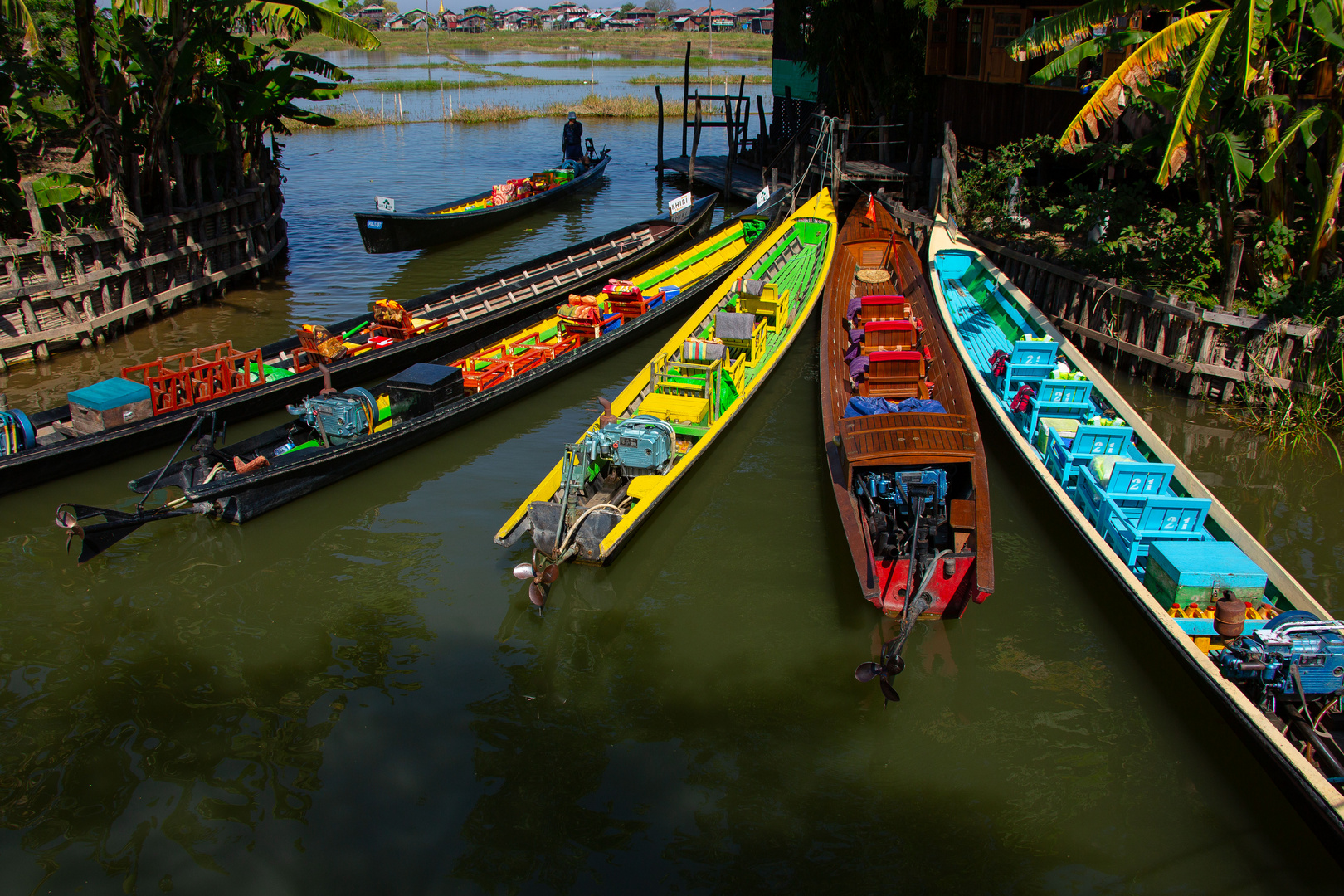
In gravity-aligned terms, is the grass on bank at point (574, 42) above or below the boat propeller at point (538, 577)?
above

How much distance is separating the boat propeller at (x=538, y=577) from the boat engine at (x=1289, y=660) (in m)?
5.71

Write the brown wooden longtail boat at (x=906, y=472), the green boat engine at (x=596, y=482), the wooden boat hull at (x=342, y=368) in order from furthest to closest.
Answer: the wooden boat hull at (x=342, y=368) → the green boat engine at (x=596, y=482) → the brown wooden longtail boat at (x=906, y=472)

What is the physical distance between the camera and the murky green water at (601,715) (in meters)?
6.01

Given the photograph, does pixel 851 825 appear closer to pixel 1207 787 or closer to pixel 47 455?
pixel 1207 787

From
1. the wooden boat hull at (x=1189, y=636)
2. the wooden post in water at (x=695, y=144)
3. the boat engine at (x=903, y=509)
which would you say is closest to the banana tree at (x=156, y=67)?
the boat engine at (x=903, y=509)

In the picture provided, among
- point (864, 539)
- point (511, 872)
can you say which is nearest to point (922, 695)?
point (864, 539)

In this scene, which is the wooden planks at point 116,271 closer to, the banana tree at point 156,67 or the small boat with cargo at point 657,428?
the banana tree at point 156,67

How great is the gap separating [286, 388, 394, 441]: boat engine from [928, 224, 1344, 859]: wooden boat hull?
327 inches

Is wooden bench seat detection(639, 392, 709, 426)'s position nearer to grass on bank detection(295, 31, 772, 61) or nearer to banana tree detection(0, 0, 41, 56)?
banana tree detection(0, 0, 41, 56)

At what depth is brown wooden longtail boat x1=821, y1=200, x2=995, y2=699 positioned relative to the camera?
303 inches

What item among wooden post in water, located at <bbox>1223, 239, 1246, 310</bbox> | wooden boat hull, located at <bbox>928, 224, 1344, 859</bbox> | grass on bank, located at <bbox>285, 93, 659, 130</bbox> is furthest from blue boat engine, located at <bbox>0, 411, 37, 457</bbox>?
grass on bank, located at <bbox>285, 93, 659, 130</bbox>

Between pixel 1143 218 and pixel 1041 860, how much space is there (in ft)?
41.1

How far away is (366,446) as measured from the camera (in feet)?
35.7

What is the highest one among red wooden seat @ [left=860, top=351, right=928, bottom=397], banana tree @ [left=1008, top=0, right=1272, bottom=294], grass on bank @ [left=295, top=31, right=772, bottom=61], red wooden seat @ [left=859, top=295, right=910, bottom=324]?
grass on bank @ [left=295, top=31, right=772, bottom=61]
